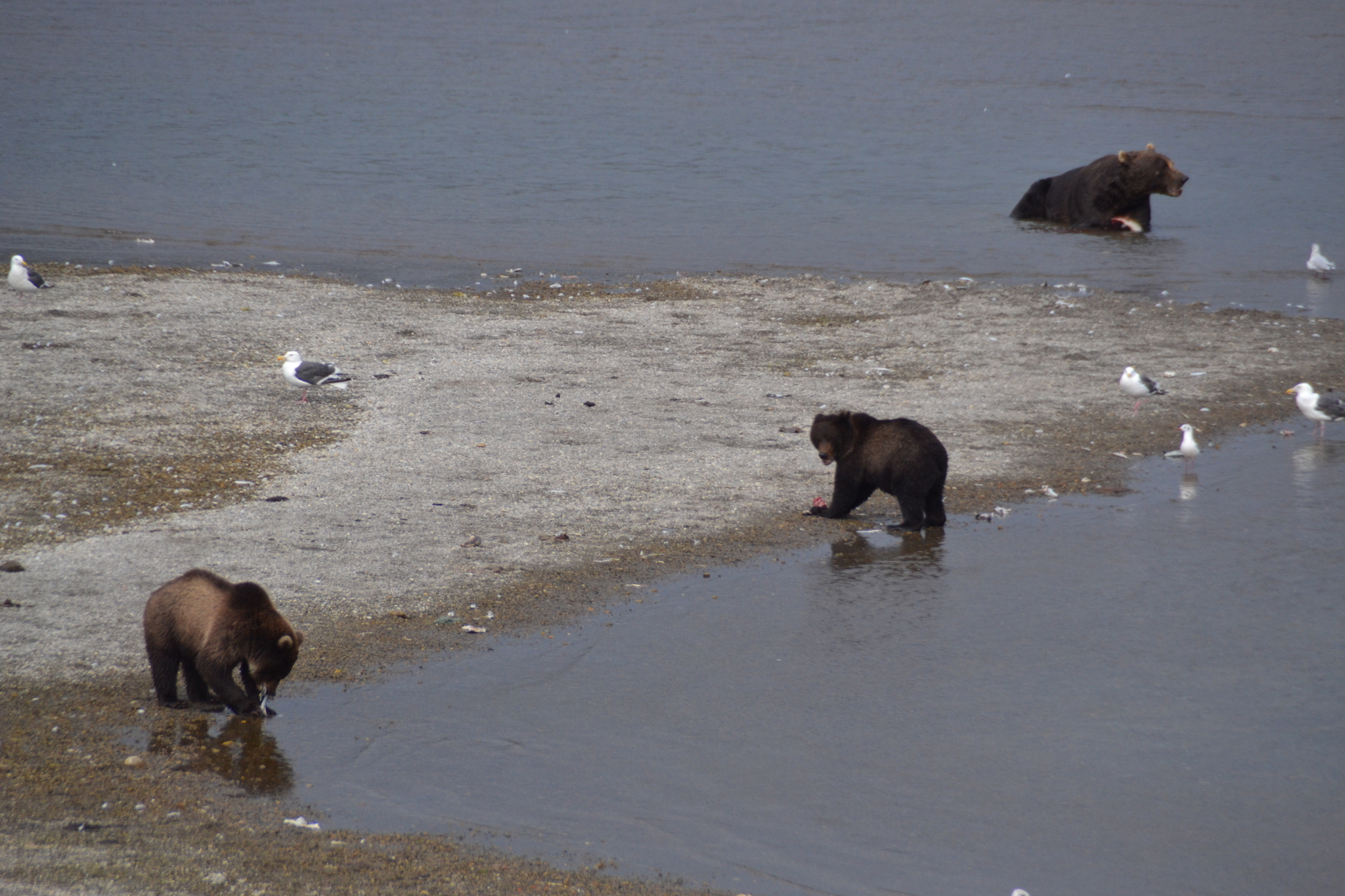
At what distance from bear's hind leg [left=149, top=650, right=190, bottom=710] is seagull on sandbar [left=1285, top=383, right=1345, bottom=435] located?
28.7 feet

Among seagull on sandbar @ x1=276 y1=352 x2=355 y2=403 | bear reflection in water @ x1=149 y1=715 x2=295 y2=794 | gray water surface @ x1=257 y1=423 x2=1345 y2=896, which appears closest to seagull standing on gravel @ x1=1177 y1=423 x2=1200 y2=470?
gray water surface @ x1=257 y1=423 x2=1345 y2=896

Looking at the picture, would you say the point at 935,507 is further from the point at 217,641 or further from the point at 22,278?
the point at 22,278

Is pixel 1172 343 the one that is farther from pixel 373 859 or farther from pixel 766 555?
pixel 373 859

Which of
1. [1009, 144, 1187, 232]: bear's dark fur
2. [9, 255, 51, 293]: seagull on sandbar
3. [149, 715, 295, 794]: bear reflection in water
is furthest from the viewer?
[1009, 144, 1187, 232]: bear's dark fur

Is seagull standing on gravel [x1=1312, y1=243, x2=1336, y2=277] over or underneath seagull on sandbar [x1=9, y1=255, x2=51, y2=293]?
over

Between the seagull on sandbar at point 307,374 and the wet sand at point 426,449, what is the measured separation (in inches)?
6.5

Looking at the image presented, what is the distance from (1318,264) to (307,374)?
14.6m

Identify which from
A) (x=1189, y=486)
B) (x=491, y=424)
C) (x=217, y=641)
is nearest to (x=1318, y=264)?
(x=1189, y=486)

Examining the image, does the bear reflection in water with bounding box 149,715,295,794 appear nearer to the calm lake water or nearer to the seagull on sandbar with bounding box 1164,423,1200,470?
the seagull on sandbar with bounding box 1164,423,1200,470

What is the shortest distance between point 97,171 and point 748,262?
15.7 metres

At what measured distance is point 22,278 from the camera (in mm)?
12477

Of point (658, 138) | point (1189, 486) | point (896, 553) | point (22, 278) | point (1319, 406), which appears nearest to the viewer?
point (896, 553)

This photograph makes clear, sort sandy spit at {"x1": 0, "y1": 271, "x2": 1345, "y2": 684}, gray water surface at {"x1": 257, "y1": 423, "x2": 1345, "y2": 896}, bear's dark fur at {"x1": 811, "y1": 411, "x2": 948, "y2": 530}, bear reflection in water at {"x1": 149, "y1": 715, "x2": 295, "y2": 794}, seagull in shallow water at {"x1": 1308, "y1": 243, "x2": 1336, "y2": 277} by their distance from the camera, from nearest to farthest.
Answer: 1. gray water surface at {"x1": 257, "y1": 423, "x2": 1345, "y2": 896}
2. bear reflection in water at {"x1": 149, "y1": 715, "x2": 295, "y2": 794}
3. sandy spit at {"x1": 0, "y1": 271, "x2": 1345, "y2": 684}
4. bear's dark fur at {"x1": 811, "y1": 411, "x2": 948, "y2": 530}
5. seagull in shallow water at {"x1": 1308, "y1": 243, "x2": 1336, "y2": 277}

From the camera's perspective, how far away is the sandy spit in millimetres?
6742
